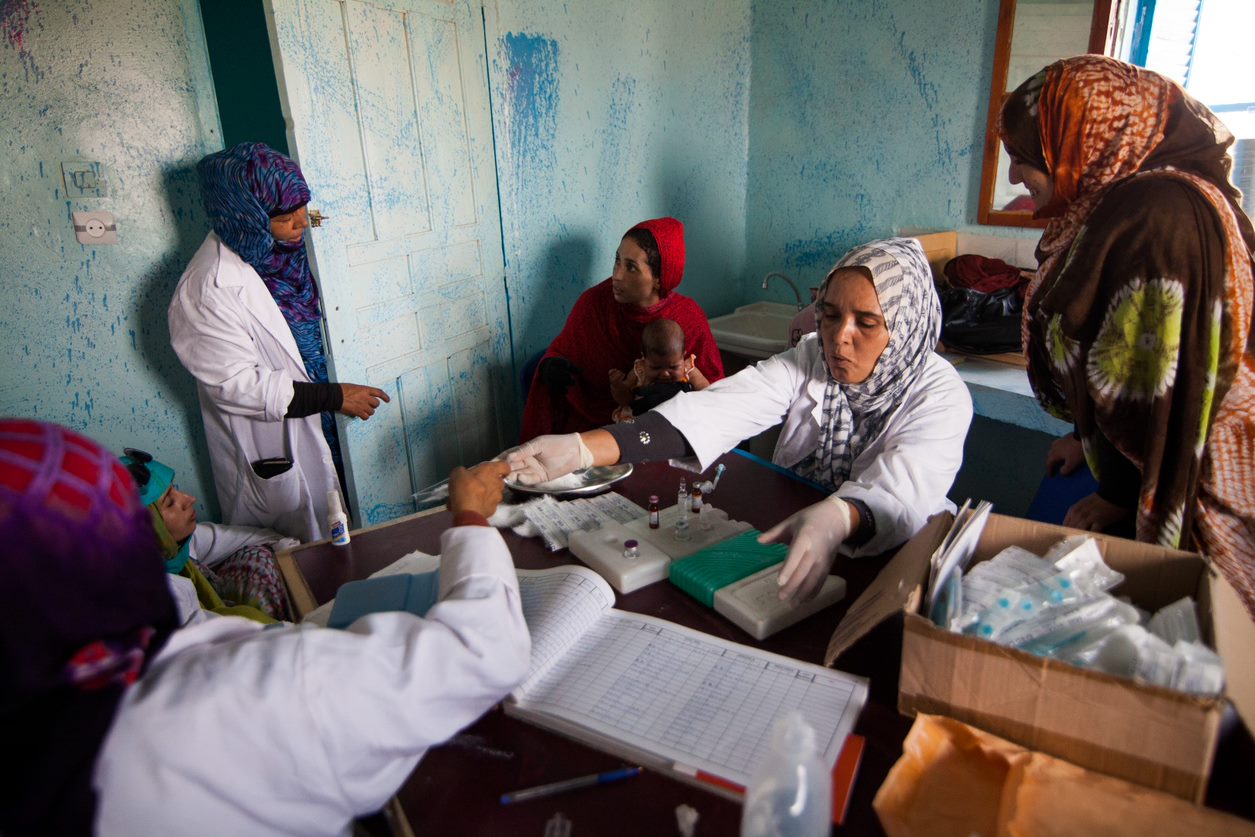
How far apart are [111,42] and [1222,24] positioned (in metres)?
3.62

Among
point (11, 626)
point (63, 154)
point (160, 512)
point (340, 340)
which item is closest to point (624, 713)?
point (11, 626)

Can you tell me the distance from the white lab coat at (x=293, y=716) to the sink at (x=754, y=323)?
9.13ft

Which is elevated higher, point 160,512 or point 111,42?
point 111,42

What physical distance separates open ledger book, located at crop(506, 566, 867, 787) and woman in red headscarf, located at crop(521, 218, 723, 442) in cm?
175

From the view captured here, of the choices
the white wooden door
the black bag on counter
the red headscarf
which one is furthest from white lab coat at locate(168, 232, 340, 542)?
the black bag on counter

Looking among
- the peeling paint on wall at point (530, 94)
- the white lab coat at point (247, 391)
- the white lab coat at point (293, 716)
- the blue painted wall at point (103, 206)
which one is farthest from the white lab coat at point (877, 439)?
the blue painted wall at point (103, 206)

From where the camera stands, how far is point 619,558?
1.33 metres

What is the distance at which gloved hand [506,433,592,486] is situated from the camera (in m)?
1.59

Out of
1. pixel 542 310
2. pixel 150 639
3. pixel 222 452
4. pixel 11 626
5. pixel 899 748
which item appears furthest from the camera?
pixel 542 310

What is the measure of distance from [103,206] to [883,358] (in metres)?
2.36

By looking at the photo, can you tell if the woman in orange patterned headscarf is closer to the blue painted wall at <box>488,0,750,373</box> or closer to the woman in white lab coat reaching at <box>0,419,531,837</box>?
the woman in white lab coat reaching at <box>0,419,531,837</box>

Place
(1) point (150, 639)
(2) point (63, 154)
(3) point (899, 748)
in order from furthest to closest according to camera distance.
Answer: (2) point (63, 154) → (3) point (899, 748) → (1) point (150, 639)

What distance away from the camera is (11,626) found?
65 cm

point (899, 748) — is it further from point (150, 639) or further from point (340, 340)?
point (340, 340)
